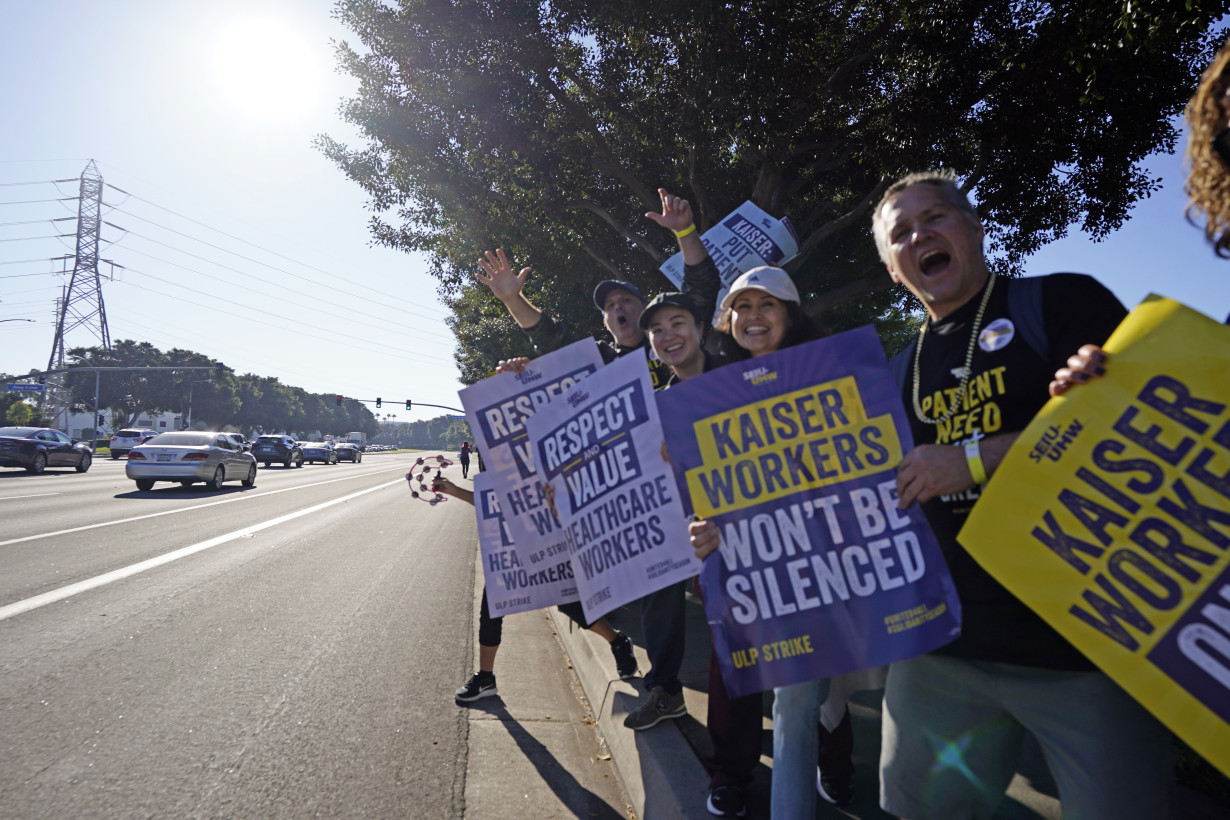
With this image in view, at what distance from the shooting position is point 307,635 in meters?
5.38

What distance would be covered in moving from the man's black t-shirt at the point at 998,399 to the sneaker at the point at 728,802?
3.97ft

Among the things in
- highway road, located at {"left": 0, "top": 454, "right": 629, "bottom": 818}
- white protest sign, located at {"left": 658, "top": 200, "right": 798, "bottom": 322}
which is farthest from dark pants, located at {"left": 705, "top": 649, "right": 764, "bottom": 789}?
white protest sign, located at {"left": 658, "top": 200, "right": 798, "bottom": 322}

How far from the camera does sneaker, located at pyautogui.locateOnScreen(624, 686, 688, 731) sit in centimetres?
333

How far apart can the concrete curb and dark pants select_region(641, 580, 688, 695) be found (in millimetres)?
213

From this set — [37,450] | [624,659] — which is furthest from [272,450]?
[624,659]

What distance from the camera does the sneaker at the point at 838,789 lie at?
2.71 meters

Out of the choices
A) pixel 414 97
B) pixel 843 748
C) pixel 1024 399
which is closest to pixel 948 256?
pixel 1024 399

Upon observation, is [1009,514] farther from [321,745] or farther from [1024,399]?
[321,745]

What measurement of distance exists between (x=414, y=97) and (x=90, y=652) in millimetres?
9544

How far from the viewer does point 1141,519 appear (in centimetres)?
141

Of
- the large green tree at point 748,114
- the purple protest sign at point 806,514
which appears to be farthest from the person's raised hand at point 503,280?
the large green tree at point 748,114

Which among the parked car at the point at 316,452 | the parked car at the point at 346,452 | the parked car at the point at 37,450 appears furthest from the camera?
the parked car at the point at 346,452

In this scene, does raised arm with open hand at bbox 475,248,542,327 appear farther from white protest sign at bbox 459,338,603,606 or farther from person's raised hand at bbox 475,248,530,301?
white protest sign at bbox 459,338,603,606

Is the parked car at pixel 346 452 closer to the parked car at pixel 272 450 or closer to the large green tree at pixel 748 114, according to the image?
the parked car at pixel 272 450
